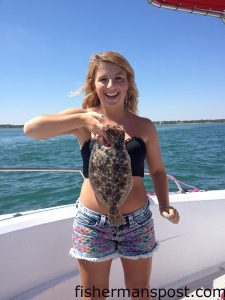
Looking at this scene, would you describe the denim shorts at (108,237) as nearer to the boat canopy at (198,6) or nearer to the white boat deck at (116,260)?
the white boat deck at (116,260)

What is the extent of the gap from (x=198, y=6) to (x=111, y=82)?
1519mm

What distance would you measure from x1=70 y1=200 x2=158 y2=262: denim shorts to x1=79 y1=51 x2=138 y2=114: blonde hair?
88cm

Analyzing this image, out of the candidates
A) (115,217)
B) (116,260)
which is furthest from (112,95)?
(116,260)

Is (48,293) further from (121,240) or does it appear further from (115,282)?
(121,240)

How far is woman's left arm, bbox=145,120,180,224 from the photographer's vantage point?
2.37 metres

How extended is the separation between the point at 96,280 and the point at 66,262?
82cm

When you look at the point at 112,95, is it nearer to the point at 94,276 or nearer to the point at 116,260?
the point at 94,276

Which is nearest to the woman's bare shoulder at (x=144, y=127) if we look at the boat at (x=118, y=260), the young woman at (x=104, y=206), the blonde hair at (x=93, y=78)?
the young woman at (x=104, y=206)

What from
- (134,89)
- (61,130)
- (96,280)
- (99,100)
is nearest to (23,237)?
(96,280)

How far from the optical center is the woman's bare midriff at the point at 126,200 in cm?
219

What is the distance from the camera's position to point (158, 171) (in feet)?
8.27

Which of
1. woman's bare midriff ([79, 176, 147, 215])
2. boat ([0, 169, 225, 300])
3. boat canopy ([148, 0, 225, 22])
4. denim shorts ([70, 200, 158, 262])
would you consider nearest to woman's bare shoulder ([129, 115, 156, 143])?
woman's bare midriff ([79, 176, 147, 215])

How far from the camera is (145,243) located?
7.33ft

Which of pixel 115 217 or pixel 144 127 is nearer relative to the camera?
pixel 115 217
